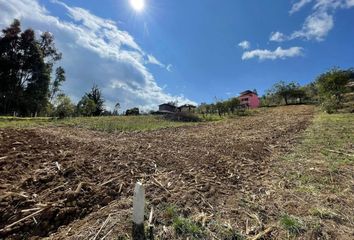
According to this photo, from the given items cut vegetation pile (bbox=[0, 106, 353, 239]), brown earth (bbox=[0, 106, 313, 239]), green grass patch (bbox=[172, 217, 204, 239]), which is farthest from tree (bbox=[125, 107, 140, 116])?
green grass patch (bbox=[172, 217, 204, 239])

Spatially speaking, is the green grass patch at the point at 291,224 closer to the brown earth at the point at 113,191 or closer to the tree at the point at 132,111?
the brown earth at the point at 113,191

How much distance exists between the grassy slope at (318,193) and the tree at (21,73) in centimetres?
3505

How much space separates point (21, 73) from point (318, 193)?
38.5 meters

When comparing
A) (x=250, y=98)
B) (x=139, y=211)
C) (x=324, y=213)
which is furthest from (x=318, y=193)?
(x=250, y=98)

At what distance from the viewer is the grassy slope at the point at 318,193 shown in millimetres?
2961

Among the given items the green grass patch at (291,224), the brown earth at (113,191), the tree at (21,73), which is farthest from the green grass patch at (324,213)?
the tree at (21,73)

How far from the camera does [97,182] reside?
13.3 ft

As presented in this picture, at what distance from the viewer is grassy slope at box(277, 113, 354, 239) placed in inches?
117

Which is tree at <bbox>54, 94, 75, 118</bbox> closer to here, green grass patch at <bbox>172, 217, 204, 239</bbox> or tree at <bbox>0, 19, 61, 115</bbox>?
tree at <bbox>0, 19, 61, 115</bbox>

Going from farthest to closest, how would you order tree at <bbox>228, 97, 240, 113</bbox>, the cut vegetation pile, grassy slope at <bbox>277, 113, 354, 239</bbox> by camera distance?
tree at <bbox>228, 97, 240, 113</bbox>, grassy slope at <bbox>277, 113, 354, 239</bbox>, the cut vegetation pile

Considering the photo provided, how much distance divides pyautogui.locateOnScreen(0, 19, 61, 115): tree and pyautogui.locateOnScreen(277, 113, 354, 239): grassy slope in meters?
35.0

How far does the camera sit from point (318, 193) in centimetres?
399

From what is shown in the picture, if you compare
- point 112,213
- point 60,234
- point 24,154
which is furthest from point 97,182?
point 24,154

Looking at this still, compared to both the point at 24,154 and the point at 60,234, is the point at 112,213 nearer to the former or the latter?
the point at 60,234
